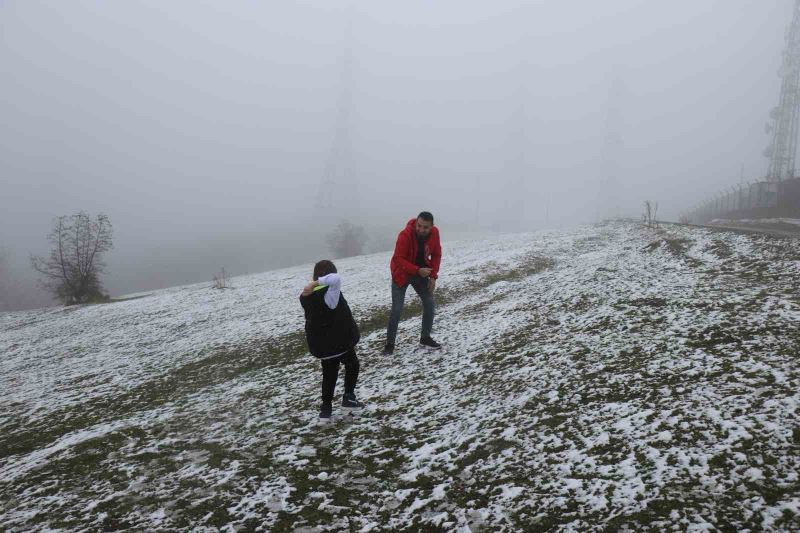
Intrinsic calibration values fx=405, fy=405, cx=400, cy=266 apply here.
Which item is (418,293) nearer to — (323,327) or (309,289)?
(323,327)

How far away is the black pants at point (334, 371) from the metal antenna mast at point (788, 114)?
256ft

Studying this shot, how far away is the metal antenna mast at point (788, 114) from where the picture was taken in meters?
60.8

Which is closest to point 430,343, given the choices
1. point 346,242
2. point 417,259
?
point 417,259

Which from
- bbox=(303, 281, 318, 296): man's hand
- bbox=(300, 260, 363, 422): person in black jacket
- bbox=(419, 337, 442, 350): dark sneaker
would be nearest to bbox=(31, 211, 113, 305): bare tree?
Result: bbox=(419, 337, 442, 350): dark sneaker

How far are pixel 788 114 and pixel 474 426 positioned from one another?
85.1 m

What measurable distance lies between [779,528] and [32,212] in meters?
240

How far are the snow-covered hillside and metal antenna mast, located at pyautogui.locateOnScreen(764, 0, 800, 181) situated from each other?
225 feet

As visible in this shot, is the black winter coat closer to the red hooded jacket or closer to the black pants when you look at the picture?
the black pants

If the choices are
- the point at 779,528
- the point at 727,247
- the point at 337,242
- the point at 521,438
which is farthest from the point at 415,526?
the point at 337,242

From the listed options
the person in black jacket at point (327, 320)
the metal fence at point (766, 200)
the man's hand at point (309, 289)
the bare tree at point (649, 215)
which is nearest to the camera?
the man's hand at point (309, 289)

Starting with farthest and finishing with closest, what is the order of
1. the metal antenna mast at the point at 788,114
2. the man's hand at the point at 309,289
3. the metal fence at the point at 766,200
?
the metal antenna mast at the point at 788,114, the metal fence at the point at 766,200, the man's hand at the point at 309,289

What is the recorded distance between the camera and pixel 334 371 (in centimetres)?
704

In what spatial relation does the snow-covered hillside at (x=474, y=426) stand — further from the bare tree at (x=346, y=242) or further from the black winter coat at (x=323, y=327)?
the bare tree at (x=346, y=242)

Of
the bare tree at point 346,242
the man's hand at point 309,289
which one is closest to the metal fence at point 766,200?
the man's hand at point 309,289
